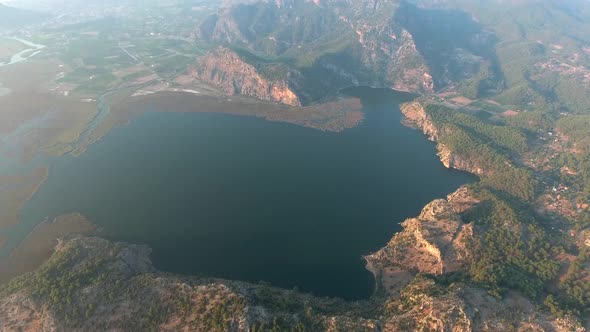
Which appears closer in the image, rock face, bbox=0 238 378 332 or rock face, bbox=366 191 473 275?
rock face, bbox=0 238 378 332

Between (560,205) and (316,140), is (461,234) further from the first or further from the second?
(316,140)

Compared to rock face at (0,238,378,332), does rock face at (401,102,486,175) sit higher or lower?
higher

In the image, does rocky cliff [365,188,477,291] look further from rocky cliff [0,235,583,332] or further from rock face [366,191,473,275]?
rocky cliff [0,235,583,332]

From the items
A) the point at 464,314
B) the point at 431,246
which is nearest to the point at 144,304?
the point at 464,314

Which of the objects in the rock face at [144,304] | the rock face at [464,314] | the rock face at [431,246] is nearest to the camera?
the rock face at [464,314]

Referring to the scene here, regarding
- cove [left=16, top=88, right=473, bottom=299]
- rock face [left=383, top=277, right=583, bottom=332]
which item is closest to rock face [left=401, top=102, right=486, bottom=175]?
cove [left=16, top=88, right=473, bottom=299]

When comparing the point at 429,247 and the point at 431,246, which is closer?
the point at 431,246

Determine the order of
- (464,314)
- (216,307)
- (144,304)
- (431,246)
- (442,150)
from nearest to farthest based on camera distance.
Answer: (464,314) < (216,307) < (144,304) < (431,246) < (442,150)

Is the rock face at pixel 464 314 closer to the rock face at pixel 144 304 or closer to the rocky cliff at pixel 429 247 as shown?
the rock face at pixel 144 304

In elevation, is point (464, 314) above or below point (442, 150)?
above

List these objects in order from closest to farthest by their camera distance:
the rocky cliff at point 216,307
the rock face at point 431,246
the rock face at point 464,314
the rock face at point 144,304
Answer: the rock face at point 464,314 < the rocky cliff at point 216,307 < the rock face at point 144,304 < the rock face at point 431,246

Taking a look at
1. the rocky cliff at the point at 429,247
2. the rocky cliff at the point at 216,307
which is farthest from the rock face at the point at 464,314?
the rocky cliff at the point at 429,247

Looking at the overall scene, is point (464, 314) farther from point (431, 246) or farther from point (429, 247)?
point (429, 247)
